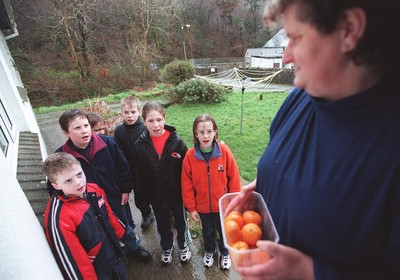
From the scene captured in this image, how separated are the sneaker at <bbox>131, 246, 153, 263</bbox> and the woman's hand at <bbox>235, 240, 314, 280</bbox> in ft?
7.68

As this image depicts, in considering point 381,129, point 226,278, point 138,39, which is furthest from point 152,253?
point 138,39

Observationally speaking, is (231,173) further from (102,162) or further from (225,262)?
(102,162)

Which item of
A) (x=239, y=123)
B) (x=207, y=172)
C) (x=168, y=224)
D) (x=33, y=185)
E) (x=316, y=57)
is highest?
(x=316, y=57)

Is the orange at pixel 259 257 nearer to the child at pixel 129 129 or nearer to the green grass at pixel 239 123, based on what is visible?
the child at pixel 129 129

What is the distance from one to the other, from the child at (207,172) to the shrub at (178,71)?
12.6 metres

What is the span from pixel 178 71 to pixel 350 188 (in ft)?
47.7

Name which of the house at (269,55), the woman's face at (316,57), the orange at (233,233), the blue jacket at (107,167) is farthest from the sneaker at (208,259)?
the house at (269,55)

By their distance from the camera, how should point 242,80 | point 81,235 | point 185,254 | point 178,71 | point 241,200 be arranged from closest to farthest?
point 241,200 < point 81,235 < point 185,254 < point 178,71 < point 242,80

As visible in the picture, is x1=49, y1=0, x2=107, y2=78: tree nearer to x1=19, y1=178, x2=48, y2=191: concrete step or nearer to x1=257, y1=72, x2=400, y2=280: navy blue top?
x1=19, y1=178, x2=48, y2=191: concrete step

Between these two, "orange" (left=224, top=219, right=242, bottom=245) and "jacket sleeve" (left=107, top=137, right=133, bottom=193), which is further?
"jacket sleeve" (left=107, top=137, right=133, bottom=193)

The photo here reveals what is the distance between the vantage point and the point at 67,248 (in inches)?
68.7

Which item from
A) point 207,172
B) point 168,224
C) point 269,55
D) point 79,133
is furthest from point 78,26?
point 269,55

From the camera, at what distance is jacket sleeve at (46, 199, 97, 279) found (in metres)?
1.74

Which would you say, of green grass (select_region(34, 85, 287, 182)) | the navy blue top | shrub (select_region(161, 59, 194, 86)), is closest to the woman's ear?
the navy blue top
